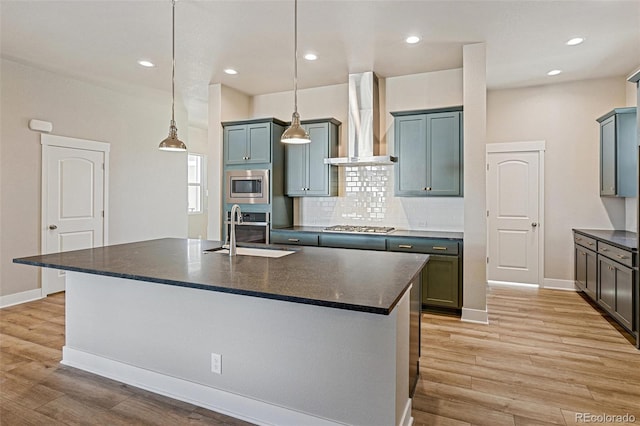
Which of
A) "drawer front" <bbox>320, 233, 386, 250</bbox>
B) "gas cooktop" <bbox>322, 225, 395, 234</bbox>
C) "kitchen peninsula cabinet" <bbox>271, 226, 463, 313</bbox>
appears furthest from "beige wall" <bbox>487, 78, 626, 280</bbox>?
"drawer front" <bbox>320, 233, 386, 250</bbox>

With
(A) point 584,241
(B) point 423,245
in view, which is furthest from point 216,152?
(A) point 584,241

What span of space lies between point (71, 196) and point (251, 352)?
14.1 ft

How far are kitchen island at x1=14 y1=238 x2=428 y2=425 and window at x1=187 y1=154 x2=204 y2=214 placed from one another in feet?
18.0

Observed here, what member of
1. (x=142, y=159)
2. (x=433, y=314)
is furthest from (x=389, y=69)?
(x=142, y=159)

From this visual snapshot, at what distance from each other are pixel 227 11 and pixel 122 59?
189cm

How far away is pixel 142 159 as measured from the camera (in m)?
6.17

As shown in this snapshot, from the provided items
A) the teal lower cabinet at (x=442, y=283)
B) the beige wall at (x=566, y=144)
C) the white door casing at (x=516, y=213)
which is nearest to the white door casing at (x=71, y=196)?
the teal lower cabinet at (x=442, y=283)

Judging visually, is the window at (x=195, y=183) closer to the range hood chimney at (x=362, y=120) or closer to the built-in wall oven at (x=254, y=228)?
the built-in wall oven at (x=254, y=228)

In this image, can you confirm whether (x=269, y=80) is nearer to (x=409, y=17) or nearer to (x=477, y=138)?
(x=409, y=17)

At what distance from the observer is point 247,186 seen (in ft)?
16.7

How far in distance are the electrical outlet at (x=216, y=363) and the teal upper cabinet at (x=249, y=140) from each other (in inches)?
122

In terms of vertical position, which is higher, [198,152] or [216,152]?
[198,152]

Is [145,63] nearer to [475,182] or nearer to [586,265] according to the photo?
[475,182]

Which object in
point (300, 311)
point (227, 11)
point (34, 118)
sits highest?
point (227, 11)
